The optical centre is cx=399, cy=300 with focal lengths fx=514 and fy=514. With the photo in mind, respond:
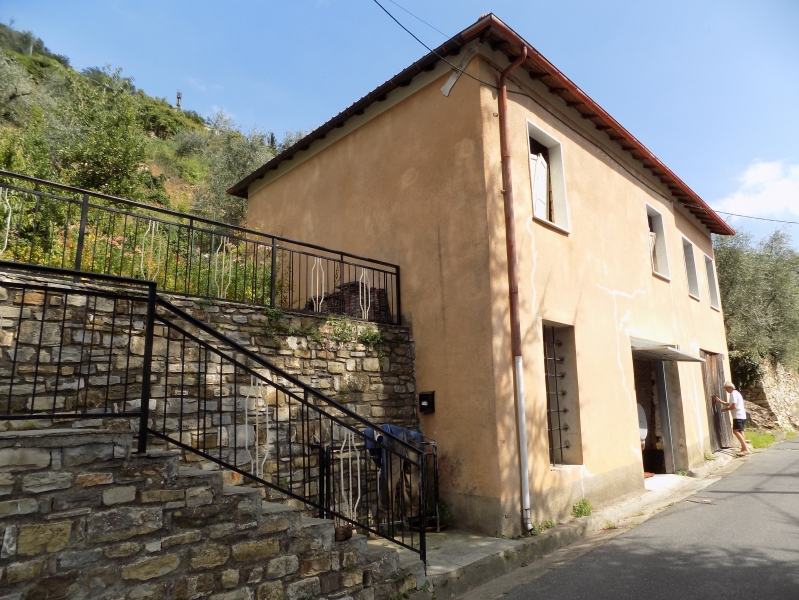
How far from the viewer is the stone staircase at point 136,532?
2.73 metres

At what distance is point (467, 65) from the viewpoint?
6.86 meters

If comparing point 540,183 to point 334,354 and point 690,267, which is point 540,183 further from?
point 690,267

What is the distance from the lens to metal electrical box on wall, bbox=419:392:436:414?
659 cm

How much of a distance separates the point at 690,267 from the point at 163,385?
12.4 meters

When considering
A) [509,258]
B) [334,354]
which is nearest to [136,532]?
[334,354]

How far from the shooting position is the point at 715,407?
1183 centimetres

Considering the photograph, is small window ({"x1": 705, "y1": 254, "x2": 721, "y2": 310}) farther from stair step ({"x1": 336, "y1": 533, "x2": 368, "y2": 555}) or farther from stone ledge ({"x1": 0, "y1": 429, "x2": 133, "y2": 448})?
stone ledge ({"x1": 0, "y1": 429, "x2": 133, "y2": 448})

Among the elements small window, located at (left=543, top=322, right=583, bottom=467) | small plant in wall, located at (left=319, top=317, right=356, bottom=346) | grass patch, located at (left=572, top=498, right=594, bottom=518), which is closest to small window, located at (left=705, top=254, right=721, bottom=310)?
small window, located at (left=543, top=322, right=583, bottom=467)

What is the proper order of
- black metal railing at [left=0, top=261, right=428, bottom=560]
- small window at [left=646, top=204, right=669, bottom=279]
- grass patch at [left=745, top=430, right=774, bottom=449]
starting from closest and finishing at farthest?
black metal railing at [left=0, top=261, right=428, bottom=560]
small window at [left=646, top=204, right=669, bottom=279]
grass patch at [left=745, top=430, right=774, bottom=449]

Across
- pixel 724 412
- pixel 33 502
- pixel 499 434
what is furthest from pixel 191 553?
pixel 724 412

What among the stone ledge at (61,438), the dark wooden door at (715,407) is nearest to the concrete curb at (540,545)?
the stone ledge at (61,438)

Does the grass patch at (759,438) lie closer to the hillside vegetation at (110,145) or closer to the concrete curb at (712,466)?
the concrete curb at (712,466)

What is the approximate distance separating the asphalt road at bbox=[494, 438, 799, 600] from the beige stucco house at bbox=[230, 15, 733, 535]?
87 centimetres

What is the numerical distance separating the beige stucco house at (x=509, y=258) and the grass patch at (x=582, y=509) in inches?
3.9
